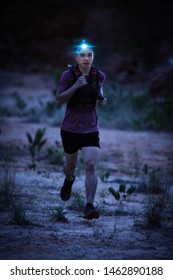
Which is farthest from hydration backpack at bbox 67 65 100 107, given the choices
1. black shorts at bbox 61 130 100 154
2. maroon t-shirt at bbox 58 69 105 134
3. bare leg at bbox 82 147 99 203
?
bare leg at bbox 82 147 99 203

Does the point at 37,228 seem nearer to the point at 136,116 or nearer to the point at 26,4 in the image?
the point at 136,116

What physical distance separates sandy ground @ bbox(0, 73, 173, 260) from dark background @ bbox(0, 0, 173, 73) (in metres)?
20.6

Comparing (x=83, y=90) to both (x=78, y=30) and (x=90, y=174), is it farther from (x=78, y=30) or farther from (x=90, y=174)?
(x=78, y=30)

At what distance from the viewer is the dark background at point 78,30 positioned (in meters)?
33.7

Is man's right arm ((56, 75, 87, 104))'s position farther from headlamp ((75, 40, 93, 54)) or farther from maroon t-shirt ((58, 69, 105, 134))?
headlamp ((75, 40, 93, 54))

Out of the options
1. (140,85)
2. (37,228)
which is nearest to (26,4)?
(140,85)

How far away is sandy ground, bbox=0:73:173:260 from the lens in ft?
16.2

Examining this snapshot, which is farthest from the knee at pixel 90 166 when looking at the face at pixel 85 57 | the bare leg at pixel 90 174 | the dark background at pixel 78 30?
the dark background at pixel 78 30

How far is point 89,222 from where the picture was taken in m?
6.09

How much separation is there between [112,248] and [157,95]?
15.9m

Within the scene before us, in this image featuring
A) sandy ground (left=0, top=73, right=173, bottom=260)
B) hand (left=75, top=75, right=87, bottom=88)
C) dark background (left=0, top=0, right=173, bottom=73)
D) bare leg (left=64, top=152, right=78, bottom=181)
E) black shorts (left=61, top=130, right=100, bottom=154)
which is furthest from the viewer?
dark background (left=0, top=0, right=173, bottom=73)

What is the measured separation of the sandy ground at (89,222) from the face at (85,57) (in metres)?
1.57

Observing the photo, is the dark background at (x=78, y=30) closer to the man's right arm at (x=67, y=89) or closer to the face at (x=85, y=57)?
the face at (x=85, y=57)

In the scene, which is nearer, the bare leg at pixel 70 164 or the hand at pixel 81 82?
the hand at pixel 81 82
